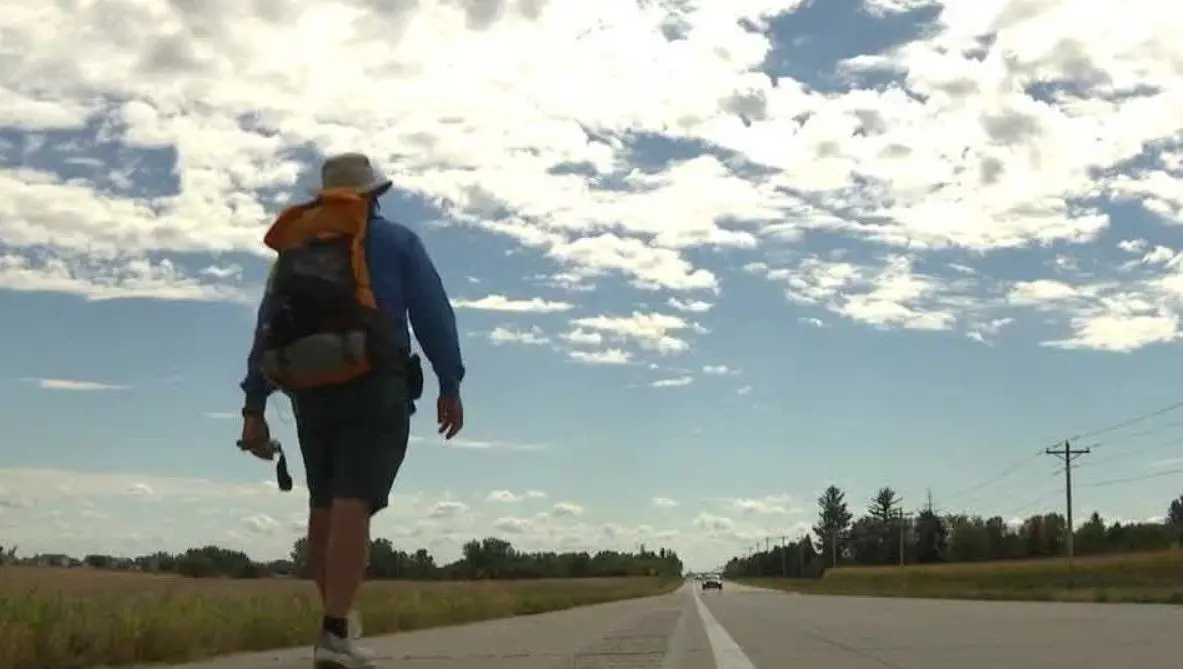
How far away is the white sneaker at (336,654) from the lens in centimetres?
520

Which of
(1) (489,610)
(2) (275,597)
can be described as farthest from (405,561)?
(2) (275,597)

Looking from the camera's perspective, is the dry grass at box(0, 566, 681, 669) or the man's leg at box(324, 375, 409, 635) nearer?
the man's leg at box(324, 375, 409, 635)

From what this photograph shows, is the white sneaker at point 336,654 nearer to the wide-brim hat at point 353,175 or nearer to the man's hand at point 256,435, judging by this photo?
the man's hand at point 256,435

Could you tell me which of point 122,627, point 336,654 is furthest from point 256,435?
point 122,627

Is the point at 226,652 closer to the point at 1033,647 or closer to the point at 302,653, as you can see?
the point at 302,653

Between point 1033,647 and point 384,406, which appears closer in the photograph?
point 384,406

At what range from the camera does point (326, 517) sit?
5570mm

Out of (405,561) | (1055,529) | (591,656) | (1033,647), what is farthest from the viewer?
(1055,529)

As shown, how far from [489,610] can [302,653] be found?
49.6ft

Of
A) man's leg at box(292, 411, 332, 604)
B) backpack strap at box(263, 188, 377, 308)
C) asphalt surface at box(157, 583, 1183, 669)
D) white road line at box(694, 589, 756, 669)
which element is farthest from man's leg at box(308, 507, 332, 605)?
white road line at box(694, 589, 756, 669)

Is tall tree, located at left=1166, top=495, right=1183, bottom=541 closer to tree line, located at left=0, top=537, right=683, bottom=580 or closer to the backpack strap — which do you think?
tree line, located at left=0, top=537, right=683, bottom=580

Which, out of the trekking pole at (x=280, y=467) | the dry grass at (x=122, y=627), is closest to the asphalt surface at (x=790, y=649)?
the dry grass at (x=122, y=627)

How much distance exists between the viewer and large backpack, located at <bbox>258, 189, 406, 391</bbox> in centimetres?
526

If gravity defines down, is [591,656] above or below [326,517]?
below
